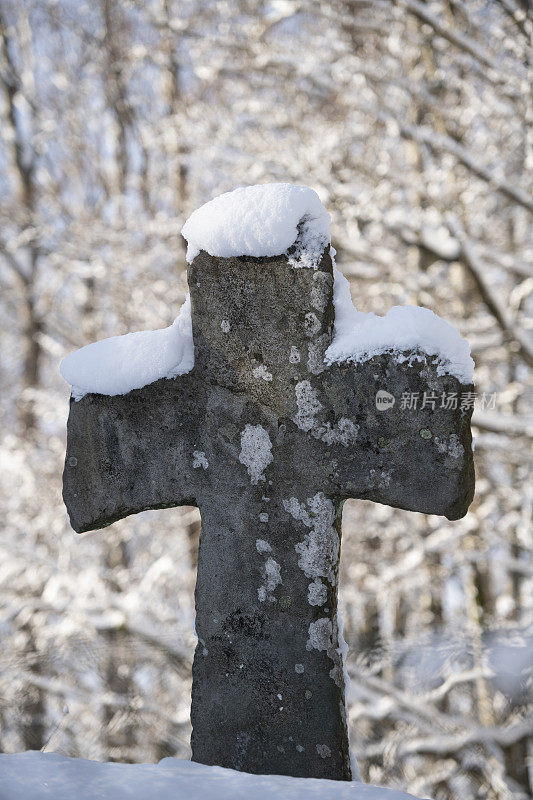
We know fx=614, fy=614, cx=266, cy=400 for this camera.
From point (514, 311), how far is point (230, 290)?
391 centimetres

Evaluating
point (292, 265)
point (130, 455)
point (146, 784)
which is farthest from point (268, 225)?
point (146, 784)

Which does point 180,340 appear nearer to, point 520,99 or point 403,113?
point 520,99

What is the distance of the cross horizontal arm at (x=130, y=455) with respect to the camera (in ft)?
5.43

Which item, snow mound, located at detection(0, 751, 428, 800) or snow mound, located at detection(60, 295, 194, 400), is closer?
snow mound, located at detection(0, 751, 428, 800)

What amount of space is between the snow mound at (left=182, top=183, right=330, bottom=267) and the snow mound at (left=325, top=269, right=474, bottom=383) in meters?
0.13

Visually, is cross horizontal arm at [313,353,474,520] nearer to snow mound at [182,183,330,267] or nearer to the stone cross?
the stone cross

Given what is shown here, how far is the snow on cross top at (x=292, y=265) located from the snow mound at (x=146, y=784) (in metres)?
0.87

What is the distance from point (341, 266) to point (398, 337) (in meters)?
4.65

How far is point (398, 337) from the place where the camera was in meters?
1.46

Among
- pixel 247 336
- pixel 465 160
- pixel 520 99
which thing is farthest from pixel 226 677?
pixel 520 99

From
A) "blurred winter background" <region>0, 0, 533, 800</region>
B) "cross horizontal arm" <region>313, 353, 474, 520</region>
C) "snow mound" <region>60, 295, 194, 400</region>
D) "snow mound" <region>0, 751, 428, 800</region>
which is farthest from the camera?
"blurred winter background" <region>0, 0, 533, 800</region>

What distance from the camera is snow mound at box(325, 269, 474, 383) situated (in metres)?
1.42

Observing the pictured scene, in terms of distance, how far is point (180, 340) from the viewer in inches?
65.7

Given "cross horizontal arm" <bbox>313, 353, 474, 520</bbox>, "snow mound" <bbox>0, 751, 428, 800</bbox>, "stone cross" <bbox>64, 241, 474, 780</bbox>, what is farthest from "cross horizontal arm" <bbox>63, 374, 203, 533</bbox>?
"snow mound" <bbox>0, 751, 428, 800</bbox>
